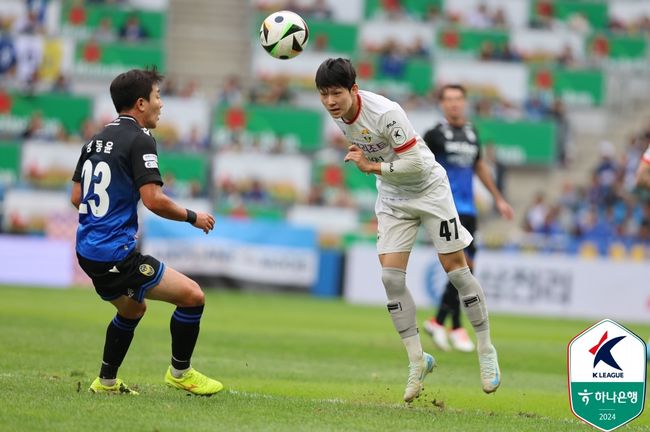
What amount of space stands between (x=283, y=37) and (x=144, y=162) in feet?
7.75

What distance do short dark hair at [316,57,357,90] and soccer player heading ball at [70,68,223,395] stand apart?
1261mm

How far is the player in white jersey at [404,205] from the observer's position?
341 inches

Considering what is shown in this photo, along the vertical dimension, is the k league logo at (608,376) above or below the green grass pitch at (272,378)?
above

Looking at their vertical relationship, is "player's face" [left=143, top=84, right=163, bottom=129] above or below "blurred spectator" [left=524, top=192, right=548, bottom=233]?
above

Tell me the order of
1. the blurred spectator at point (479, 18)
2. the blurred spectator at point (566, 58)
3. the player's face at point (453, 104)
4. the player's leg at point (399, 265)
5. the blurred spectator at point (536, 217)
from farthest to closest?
the blurred spectator at point (479, 18), the blurred spectator at point (566, 58), the blurred spectator at point (536, 217), the player's face at point (453, 104), the player's leg at point (399, 265)

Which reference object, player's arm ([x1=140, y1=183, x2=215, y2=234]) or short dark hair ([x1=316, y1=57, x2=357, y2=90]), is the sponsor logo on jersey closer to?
short dark hair ([x1=316, y1=57, x2=357, y2=90])

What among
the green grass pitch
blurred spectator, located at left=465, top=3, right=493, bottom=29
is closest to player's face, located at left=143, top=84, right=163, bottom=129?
the green grass pitch

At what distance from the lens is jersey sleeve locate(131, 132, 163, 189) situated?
25.6 ft

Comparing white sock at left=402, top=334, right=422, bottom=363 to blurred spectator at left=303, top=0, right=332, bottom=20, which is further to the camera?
blurred spectator at left=303, top=0, right=332, bottom=20

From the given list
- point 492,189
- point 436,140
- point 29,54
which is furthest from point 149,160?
point 29,54

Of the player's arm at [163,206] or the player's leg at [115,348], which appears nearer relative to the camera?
the player's arm at [163,206]

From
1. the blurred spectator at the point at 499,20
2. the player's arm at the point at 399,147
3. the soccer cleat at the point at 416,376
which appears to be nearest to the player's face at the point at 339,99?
the player's arm at the point at 399,147

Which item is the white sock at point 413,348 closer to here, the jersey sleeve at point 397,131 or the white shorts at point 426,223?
the white shorts at point 426,223

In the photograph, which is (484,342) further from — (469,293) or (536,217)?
(536,217)
